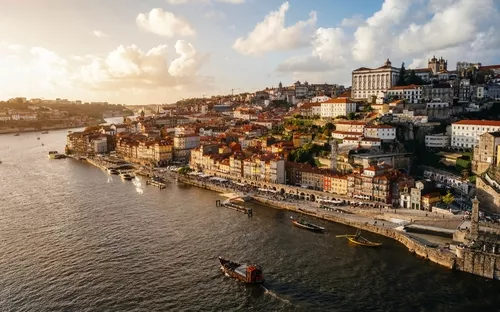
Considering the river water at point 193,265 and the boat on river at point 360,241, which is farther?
the boat on river at point 360,241

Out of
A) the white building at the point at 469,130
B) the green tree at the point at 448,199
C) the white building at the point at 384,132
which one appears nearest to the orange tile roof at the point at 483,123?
the white building at the point at 469,130

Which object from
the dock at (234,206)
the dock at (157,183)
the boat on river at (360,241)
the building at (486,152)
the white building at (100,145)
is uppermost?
the building at (486,152)

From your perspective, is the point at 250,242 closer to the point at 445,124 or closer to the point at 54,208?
the point at 54,208

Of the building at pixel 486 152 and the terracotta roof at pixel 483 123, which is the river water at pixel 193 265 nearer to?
the building at pixel 486 152

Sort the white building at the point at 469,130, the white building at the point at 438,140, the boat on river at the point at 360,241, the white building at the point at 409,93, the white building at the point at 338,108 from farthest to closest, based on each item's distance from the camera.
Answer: the white building at the point at 409,93
the white building at the point at 338,108
the white building at the point at 438,140
the white building at the point at 469,130
the boat on river at the point at 360,241

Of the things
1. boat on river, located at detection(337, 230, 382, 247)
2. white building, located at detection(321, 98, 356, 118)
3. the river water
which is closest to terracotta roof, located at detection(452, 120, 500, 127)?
white building, located at detection(321, 98, 356, 118)

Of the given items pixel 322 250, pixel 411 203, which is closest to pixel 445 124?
pixel 411 203

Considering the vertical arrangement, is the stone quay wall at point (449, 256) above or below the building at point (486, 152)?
below

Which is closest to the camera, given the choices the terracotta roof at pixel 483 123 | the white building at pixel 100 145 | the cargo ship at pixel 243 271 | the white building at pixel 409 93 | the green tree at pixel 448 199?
the cargo ship at pixel 243 271
